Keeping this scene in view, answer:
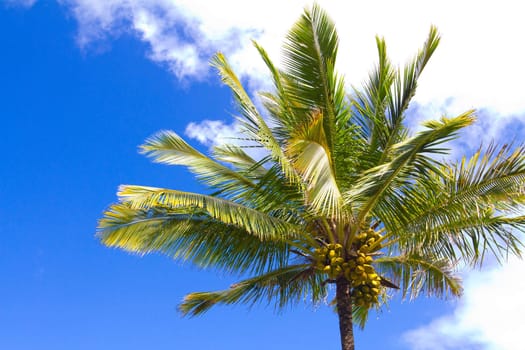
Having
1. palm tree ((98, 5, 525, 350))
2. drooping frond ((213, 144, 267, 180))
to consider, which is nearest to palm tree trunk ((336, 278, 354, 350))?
palm tree ((98, 5, 525, 350))

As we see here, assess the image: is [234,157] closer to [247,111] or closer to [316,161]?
[247,111]

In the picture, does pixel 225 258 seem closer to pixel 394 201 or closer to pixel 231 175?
pixel 231 175

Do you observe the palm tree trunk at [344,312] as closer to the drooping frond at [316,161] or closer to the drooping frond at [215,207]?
the drooping frond at [215,207]

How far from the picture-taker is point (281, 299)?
1195 cm

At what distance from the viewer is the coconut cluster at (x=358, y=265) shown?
10.3m

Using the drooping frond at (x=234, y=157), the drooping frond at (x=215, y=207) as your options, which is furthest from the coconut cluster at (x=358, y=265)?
the drooping frond at (x=234, y=157)

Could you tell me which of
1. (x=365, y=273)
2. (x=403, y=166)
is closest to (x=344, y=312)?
(x=365, y=273)

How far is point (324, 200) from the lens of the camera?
9.96 m

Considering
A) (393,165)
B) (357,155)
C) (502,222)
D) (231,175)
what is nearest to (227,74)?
(231,175)

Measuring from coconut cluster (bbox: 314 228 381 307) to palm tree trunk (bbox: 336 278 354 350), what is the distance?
5.0 inches

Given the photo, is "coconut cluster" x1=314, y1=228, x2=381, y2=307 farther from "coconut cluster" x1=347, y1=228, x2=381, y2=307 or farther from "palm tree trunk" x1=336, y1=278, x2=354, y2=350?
"palm tree trunk" x1=336, y1=278, x2=354, y2=350

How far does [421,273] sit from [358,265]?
216 centimetres

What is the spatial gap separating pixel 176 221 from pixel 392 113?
4156mm

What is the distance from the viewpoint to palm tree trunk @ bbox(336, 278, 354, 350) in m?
10.6
